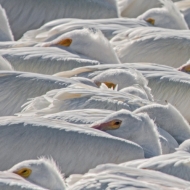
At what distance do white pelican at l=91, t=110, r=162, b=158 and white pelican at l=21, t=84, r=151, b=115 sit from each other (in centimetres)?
37

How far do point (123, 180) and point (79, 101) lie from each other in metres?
1.38

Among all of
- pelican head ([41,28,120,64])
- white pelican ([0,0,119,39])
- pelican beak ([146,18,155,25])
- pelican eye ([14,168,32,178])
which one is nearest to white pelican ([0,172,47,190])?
pelican eye ([14,168,32,178])

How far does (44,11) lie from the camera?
6559 mm

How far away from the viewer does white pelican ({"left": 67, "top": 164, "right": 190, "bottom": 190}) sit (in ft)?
9.69

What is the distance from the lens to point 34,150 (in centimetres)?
375

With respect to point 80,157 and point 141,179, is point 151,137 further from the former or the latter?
point 141,179

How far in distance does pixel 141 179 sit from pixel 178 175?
1.33 ft

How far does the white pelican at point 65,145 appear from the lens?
3.75 metres

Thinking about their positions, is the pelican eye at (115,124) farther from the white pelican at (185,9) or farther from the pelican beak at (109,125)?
the white pelican at (185,9)

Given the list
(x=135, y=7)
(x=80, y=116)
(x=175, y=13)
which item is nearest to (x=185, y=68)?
(x=175, y=13)

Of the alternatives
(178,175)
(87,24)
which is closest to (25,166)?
(178,175)

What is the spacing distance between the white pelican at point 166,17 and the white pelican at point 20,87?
6.69ft

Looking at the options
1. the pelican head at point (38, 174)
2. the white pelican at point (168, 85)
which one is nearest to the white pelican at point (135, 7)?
the white pelican at point (168, 85)

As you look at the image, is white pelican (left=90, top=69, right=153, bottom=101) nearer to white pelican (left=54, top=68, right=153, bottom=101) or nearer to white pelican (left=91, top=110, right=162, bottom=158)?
white pelican (left=54, top=68, right=153, bottom=101)
